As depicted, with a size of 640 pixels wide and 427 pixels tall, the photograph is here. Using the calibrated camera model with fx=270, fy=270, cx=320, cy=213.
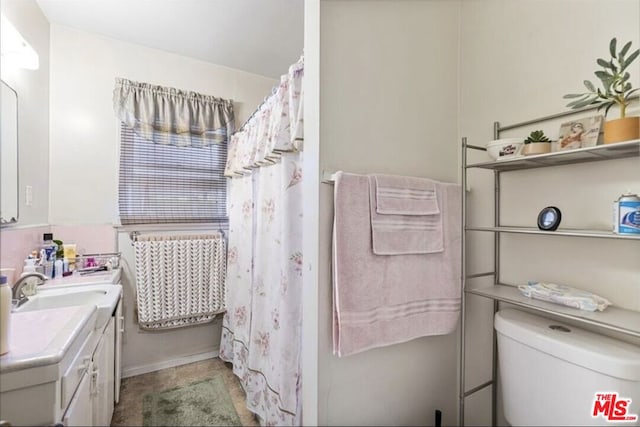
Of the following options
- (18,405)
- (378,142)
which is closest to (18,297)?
(18,405)

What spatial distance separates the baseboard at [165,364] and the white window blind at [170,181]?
3.28 ft

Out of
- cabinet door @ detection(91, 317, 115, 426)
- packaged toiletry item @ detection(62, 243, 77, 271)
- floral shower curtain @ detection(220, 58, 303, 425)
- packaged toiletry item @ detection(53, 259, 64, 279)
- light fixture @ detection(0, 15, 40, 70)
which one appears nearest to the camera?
light fixture @ detection(0, 15, 40, 70)

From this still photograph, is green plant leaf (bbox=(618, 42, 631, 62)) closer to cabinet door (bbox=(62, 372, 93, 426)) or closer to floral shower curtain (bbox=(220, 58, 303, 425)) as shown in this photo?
floral shower curtain (bbox=(220, 58, 303, 425))

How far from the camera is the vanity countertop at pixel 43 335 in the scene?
56 centimetres

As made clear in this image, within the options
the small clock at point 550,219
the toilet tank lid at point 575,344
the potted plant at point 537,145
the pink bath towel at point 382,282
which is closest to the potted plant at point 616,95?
the potted plant at point 537,145

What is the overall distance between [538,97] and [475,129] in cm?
23

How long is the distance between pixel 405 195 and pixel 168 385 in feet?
6.31

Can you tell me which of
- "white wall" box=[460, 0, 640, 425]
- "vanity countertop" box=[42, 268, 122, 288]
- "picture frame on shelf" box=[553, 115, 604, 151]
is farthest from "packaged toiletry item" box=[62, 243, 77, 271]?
"picture frame on shelf" box=[553, 115, 604, 151]

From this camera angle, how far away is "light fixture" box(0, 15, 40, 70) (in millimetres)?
885

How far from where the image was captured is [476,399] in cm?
115

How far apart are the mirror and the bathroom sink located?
335 millimetres

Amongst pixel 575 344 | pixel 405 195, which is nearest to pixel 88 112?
pixel 405 195

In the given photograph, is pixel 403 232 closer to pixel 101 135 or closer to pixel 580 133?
pixel 580 133

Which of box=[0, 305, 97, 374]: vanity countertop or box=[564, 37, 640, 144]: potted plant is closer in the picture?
box=[0, 305, 97, 374]: vanity countertop
